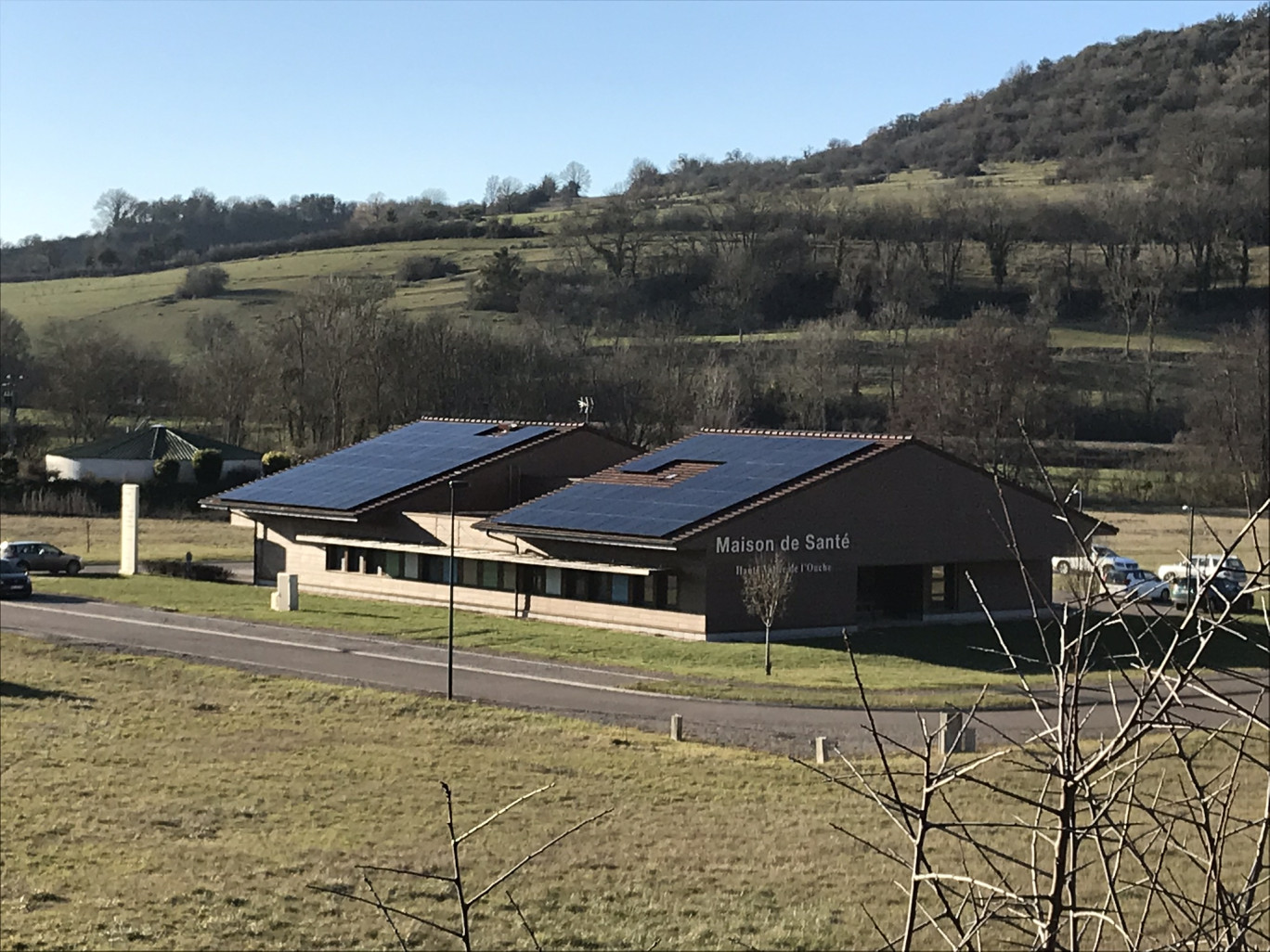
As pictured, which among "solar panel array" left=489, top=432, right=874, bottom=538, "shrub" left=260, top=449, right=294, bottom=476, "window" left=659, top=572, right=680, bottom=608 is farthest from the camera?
"shrub" left=260, top=449, right=294, bottom=476

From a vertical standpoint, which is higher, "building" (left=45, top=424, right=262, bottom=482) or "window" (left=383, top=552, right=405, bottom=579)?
"building" (left=45, top=424, right=262, bottom=482)

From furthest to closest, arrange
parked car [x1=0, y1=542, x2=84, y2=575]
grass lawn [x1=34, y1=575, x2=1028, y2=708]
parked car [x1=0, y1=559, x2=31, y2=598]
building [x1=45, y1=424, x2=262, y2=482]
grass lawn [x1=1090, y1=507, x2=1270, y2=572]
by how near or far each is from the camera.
Answer: building [x1=45, y1=424, x2=262, y2=482], grass lawn [x1=1090, y1=507, x2=1270, y2=572], parked car [x1=0, y1=542, x2=84, y2=575], parked car [x1=0, y1=559, x2=31, y2=598], grass lawn [x1=34, y1=575, x2=1028, y2=708]

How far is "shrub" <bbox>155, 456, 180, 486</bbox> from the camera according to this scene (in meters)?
80.0

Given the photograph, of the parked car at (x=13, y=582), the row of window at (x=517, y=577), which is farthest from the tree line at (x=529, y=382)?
the parked car at (x=13, y=582)

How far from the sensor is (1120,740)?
328 centimetres

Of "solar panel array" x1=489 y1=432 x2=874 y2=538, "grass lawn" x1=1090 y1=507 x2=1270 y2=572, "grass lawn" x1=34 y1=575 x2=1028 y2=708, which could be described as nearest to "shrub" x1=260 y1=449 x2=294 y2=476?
→ "grass lawn" x1=34 y1=575 x2=1028 y2=708

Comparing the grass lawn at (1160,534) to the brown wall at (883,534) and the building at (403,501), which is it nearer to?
the brown wall at (883,534)

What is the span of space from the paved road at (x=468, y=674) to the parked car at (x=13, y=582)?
457mm

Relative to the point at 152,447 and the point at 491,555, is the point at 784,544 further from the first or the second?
the point at 152,447

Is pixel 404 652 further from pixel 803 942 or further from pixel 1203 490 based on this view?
pixel 1203 490

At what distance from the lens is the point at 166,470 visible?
8031cm

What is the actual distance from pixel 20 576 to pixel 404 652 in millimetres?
16461

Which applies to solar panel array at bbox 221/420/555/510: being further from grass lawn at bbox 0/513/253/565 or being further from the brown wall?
the brown wall

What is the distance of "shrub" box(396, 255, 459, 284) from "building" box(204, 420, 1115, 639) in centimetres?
8864
